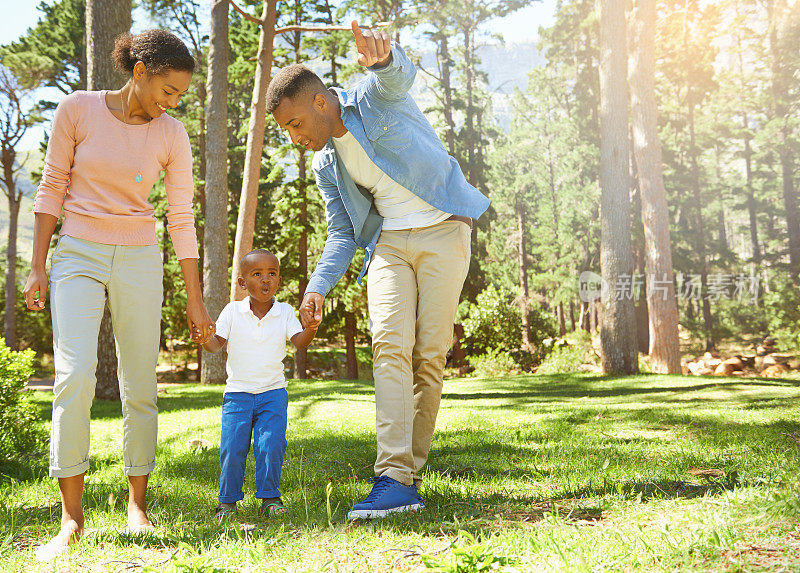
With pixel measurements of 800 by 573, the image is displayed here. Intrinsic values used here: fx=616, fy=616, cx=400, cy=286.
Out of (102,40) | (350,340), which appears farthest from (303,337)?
(350,340)

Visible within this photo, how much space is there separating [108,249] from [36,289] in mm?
338

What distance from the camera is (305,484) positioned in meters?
3.61

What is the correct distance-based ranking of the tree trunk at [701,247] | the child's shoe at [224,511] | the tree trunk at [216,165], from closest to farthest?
1. the child's shoe at [224,511]
2. the tree trunk at [216,165]
3. the tree trunk at [701,247]

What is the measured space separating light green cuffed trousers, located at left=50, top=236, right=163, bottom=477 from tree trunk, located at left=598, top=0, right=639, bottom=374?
1014 cm

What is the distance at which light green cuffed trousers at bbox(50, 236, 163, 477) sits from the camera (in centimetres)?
262

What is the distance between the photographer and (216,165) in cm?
1285

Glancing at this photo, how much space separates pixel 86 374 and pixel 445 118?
26.4m

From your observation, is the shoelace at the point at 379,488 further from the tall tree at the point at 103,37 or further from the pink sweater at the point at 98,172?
the tall tree at the point at 103,37

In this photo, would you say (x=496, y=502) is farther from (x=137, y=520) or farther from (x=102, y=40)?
(x=102, y=40)

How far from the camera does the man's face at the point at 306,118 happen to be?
9.82 feet

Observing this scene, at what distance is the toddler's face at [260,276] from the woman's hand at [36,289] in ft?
3.28

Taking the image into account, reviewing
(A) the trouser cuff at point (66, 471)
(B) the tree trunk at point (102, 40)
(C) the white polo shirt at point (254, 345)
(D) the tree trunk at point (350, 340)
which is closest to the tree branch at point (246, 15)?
(B) the tree trunk at point (102, 40)

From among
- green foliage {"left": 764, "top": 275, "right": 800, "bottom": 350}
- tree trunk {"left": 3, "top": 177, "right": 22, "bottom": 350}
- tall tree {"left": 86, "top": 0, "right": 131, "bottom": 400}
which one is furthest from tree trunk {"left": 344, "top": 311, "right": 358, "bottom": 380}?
green foliage {"left": 764, "top": 275, "right": 800, "bottom": 350}

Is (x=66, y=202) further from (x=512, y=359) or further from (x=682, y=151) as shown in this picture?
(x=682, y=151)
